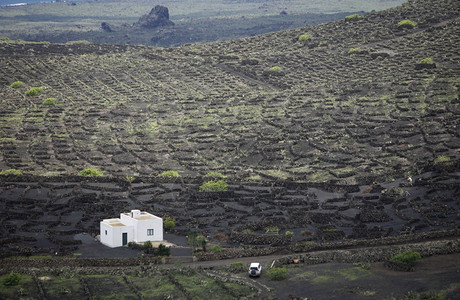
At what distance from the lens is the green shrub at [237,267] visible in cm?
6241

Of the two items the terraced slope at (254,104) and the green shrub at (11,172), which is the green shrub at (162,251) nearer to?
the terraced slope at (254,104)

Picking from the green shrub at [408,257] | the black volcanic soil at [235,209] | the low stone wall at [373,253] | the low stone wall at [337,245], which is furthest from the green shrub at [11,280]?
the green shrub at [408,257]

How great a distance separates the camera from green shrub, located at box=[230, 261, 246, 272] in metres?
62.4

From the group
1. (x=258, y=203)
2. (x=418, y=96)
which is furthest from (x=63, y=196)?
(x=418, y=96)

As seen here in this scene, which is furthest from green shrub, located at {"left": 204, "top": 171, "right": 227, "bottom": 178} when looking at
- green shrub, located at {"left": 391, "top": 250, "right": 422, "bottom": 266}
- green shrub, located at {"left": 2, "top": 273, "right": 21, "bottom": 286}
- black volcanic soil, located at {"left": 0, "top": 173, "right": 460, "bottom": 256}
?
green shrub, located at {"left": 2, "top": 273, "right": 21, "bottom": 286}

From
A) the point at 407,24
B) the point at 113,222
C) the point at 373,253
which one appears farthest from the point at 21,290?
the point at 407,24

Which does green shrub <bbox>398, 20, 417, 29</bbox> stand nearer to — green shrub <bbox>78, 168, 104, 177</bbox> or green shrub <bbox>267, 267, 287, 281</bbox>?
green shrub <bbox>78, 168, 104, 177</bbox>

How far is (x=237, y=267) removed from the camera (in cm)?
6278

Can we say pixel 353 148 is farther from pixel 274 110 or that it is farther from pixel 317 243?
pixel 317 243

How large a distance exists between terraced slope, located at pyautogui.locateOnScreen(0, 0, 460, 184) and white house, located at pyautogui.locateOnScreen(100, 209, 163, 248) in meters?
31.1

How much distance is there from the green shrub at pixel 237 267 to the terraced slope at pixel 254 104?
3542 cm

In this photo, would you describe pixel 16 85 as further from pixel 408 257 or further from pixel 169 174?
pixel 408 257

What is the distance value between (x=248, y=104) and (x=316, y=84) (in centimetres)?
1778

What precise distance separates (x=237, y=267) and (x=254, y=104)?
83.4m
